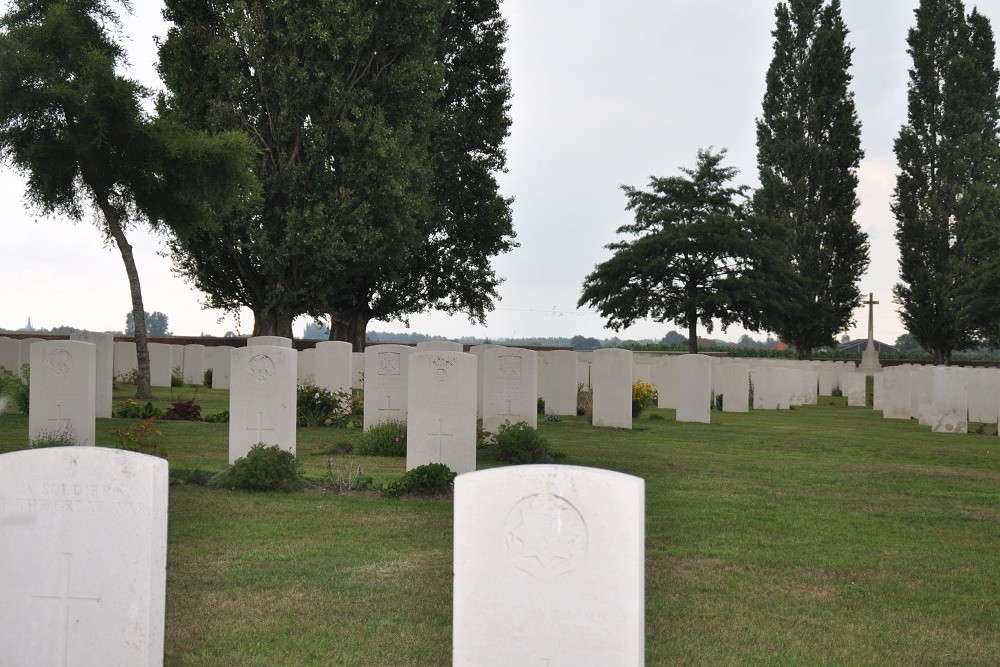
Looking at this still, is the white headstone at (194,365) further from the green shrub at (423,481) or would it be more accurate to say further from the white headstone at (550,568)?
the white headstone at (550,568)

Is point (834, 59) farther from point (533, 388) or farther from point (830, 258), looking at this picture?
point (533, 388)

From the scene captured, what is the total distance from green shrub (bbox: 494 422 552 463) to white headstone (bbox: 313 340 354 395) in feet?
30.0

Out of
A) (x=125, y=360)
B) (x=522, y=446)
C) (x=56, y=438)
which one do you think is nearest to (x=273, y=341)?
(x=56, y=438)

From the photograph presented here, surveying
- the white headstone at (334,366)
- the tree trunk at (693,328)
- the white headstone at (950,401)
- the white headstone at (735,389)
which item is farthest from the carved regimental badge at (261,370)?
the tree trunk at (693,328)

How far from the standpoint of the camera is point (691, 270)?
47.1 meters

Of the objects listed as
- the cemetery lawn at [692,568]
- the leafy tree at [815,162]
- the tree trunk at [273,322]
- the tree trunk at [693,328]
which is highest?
the leafy tree at [815,162]

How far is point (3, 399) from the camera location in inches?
735

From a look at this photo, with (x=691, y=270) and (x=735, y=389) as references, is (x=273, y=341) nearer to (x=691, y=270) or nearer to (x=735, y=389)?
(x=735, y=389)

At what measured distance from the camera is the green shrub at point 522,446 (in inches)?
528

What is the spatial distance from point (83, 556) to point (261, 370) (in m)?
7.32

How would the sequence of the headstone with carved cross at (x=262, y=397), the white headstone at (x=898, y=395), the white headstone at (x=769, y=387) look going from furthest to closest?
the white headstone at (x=769, y=387) < the white headstone at (x=898, y=395) < the headstone with carved cross at (x=262, y=397)

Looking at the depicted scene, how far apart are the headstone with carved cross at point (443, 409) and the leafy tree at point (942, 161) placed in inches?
1473

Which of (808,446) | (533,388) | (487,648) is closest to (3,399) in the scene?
(533,388)

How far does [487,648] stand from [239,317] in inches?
1117
